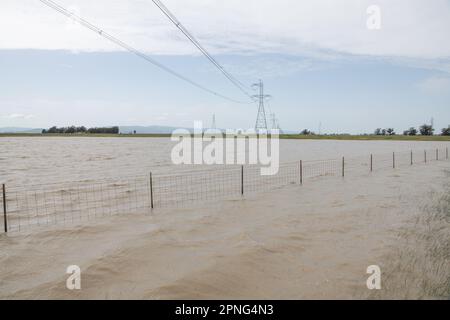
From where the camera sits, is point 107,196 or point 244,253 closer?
point 244,253

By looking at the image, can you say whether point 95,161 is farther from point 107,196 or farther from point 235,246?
point 235,246

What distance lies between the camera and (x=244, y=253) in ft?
25.7

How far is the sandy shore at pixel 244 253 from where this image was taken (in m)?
6.11

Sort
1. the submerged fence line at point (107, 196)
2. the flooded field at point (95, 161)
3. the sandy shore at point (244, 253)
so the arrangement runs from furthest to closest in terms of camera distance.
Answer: the flooded field at point (95, 161) → the submerged fence line at point (107, 196) → the sandy shore at point (244, 253)

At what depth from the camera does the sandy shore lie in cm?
611

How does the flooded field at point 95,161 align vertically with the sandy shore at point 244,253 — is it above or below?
above

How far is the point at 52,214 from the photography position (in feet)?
42.5

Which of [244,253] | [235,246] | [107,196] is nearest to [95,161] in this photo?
[107,196]

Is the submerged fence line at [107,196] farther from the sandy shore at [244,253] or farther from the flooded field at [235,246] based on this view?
the sandy shore at [244,253]

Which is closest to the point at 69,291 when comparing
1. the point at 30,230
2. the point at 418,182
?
the point at 30,230

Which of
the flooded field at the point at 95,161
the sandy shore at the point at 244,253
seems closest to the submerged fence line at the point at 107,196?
the sandy shore at the point at 244,253
